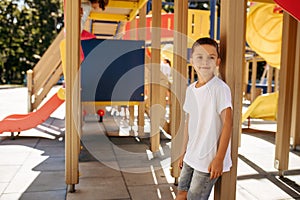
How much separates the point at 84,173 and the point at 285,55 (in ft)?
9.64

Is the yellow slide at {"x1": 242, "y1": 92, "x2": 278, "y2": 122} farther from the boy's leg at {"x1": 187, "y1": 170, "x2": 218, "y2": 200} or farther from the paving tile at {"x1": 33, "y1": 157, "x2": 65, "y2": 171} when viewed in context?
the boy's leg at {"x1": 187, "y1": 170, "x2": 218, "y2": 200}

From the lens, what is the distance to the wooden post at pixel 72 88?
3.19m

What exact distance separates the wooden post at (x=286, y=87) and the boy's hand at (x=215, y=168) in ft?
7.34

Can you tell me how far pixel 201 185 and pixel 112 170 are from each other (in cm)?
217

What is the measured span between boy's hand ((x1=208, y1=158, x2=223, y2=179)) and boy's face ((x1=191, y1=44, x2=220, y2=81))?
55 centimetres

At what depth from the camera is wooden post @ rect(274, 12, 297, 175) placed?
3818 mm

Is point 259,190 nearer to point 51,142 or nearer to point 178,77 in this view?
point 178,77

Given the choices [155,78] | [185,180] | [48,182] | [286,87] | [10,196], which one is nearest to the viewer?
[185,180]

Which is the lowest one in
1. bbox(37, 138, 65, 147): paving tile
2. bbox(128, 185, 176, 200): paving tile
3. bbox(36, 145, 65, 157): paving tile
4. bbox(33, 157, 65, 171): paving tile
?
bbox(128, 185, 176, 200): paving tile

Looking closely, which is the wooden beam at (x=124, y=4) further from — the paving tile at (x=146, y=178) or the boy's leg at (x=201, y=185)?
the boy's leg at (x=201, y=185)

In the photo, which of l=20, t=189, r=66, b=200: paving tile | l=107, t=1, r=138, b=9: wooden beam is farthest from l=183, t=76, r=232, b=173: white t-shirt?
l=107, t=1, r=138, b=9: wooden beam

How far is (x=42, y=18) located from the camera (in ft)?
118

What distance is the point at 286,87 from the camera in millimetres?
3910

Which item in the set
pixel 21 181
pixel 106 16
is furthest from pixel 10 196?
pixel 106 16
